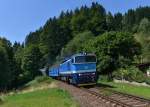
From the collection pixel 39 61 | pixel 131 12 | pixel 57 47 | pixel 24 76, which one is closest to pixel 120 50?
pixel 24 76

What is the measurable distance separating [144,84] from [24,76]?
7839 cm

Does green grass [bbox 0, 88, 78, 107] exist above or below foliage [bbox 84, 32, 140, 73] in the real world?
below

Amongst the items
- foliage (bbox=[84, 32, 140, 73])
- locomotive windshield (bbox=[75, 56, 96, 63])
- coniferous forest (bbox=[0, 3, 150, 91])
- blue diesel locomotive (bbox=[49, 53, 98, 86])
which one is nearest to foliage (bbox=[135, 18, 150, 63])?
coniferous forest (bbox=[0, 3, 150, 91])

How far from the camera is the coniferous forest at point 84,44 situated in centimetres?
7050

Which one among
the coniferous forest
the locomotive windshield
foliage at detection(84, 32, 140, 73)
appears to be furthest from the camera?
the coniferous forest

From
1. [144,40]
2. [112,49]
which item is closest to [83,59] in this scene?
[112,49]

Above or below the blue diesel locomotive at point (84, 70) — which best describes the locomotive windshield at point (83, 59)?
above

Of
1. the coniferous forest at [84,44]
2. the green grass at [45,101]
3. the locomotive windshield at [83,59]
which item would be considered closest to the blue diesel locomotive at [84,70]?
the locomotive windshield at [83,59]

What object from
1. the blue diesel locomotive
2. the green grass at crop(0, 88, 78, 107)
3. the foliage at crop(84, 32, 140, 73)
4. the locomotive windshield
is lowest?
the green grass at crop(0, 88, 78, 107)

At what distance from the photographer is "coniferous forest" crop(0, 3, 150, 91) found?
70500 mm

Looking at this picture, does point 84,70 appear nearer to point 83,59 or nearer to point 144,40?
point 83,59

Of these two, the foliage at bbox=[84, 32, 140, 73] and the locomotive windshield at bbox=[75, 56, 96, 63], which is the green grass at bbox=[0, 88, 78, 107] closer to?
the locomotive windshield at bbox=[75, 56, 96, 63]

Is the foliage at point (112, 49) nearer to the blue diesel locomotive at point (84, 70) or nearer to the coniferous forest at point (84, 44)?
the coniferous forest at point (84, 44)

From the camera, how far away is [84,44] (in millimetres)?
87625
